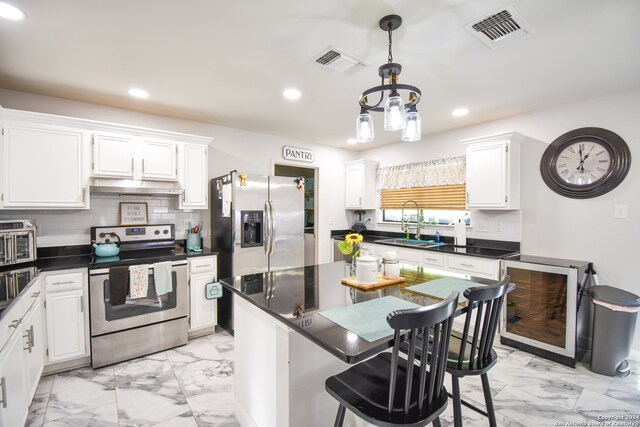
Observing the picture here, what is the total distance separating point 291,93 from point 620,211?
3.25 m

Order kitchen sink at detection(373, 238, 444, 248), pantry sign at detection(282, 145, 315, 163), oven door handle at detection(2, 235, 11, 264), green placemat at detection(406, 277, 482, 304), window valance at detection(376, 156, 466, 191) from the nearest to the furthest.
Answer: green placemat at detection(406, 277, 482, 304), oven door handle at detection(2, 235, 11, 264), kitchen sink at detection(373, 238, 444, 248), window valance at detection(376, 156, 466, 191), pantry sign at detection(282, 145, 315, 163)

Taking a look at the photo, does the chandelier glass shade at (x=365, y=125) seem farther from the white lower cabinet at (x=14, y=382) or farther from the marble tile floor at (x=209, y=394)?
the white lower cabinet at (x=14, y=382)

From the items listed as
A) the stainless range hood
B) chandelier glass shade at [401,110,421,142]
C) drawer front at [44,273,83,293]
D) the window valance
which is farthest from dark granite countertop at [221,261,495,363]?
the window valance

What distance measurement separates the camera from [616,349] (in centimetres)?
243

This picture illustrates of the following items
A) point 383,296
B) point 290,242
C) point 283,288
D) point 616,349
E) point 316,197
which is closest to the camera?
point 383,296

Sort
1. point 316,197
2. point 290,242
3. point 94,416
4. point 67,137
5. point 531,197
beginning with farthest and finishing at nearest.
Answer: point 316,197 → point 290,242 → point 531,197 → point 67,137 → point 94,416

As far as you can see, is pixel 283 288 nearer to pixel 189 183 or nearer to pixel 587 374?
pixel 189 183

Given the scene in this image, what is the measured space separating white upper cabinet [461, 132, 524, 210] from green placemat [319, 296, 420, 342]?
7.87ft

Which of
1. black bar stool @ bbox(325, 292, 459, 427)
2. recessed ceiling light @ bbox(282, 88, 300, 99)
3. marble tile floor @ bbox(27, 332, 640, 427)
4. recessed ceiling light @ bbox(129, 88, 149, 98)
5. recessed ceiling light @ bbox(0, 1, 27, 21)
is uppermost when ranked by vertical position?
recessed ceiling light @ bbox(129, 88, 149, 98)

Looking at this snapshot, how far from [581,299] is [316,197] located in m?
3.45

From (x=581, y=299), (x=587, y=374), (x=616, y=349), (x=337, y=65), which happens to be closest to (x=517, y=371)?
(x=587, y=374)

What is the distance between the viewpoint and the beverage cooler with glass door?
2.66 meters

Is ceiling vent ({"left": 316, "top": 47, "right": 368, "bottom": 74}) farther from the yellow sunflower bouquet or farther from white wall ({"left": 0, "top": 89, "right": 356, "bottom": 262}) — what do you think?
white wall ({"left": 0, "top": 89, "right": 356, "bottom": 262})

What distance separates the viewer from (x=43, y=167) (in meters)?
2.61
